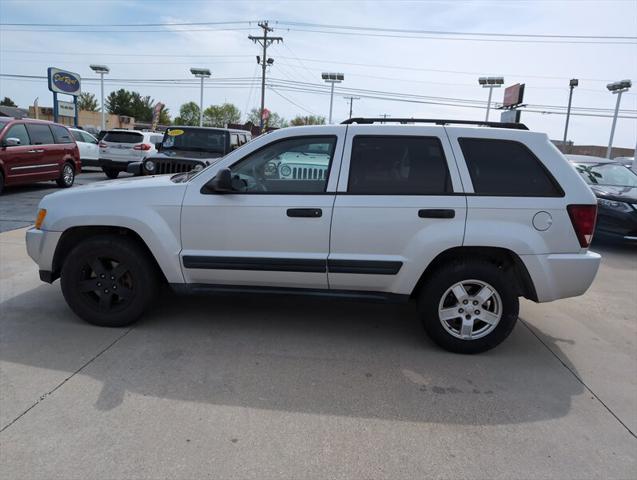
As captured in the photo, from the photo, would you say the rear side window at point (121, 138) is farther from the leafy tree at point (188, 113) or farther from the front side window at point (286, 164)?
the leafy tree at point (188, 113)

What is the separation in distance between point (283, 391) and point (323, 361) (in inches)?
21.9

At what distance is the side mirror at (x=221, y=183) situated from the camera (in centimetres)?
378

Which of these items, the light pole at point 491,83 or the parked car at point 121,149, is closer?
the parked car at point 121,149

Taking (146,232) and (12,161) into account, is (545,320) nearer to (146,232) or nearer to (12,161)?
(146,232)

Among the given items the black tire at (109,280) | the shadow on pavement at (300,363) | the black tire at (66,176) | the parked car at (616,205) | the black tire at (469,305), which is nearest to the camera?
the shadow on pavement at (300,363)

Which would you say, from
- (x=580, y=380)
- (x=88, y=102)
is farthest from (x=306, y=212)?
(x=88, y=102)

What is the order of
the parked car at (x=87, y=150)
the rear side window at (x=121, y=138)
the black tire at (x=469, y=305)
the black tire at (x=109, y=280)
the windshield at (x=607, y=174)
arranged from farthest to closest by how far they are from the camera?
the parked car at (x=87, y=150)
the rear side window at (x=121, y=138)
the windshield at (x=607, y=174)
the black tire at (x=109, y=280)
the black tire at (x=469, y=305)

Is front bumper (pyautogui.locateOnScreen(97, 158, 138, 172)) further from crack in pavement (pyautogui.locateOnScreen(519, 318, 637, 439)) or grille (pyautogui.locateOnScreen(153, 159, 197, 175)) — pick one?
crack in pavement (pyautogui.locateOnScreen(519, 318, 637, 439))

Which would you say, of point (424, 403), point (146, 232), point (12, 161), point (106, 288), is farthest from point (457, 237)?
point (12, 161)

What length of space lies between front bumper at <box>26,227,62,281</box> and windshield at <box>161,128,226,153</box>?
6932mm

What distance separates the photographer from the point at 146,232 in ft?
13.1

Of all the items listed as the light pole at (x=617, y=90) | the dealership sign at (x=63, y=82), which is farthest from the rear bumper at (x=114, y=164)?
the light pole at (x=617, y=90)

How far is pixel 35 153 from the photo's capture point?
37.6 ft

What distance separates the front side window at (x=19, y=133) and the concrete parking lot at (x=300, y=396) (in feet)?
25.0
